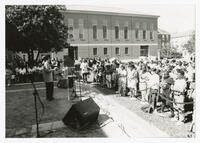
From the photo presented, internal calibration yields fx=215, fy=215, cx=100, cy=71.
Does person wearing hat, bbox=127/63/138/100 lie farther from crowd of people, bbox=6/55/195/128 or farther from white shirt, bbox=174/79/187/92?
white shirt, bbox=174/79/187/92

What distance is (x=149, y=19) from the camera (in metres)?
26.9

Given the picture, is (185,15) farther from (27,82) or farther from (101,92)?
(27,82)

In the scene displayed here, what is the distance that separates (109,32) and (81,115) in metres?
22.3

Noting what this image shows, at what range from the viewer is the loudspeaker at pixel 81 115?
5.46 meters

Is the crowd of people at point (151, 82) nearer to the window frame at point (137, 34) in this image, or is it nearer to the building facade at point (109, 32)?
the building facade at point (109, 32)

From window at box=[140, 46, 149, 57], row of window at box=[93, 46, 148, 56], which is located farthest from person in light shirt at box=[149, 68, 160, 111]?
window at box=[140, 46, 149, 57]

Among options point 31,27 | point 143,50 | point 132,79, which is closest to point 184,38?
point 132,79

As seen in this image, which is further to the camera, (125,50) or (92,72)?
(125,50)

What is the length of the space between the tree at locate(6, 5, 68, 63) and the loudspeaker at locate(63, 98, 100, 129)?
7.78 m

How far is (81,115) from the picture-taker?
538cm

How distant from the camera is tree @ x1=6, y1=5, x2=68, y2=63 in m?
12.9

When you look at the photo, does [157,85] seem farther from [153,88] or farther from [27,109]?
[27,109]

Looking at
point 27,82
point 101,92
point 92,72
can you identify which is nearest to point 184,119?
point 101,92
